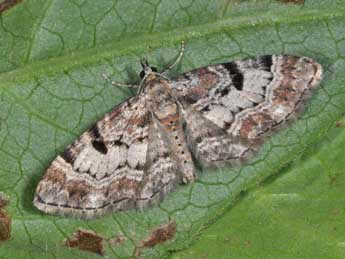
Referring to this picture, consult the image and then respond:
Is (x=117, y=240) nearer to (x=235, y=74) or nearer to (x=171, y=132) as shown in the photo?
(x=171, y=132)

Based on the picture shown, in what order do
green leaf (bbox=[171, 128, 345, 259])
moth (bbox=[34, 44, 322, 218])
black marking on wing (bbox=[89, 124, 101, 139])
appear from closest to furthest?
green leaf (bbox=[171, 128, 345, 259]), moth (bbox=[34, 44, 322, 218]), black marking on wing (bbox=[89, 124, 101, 139])

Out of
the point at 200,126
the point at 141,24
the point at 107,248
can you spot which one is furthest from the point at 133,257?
the point at 141,24

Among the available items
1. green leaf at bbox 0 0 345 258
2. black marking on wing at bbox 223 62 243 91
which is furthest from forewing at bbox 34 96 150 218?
black marking on wing at bbox 223 62 243 91

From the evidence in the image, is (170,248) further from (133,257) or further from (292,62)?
(292,62)

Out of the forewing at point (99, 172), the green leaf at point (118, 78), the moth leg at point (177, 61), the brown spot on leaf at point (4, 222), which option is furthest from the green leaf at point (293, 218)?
the brown spot on leaf at point (4, 222)

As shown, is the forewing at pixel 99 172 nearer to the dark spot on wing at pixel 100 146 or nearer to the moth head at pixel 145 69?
the dark spot on wing at pixel 100 146

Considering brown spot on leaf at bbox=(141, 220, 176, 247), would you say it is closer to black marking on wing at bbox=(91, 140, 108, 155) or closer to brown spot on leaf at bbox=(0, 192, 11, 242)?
black marking on wing at bbox=(91, 140, 108, 155)

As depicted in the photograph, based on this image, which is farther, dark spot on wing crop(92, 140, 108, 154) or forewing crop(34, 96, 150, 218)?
dark spot on wing crop(92, 140, 108, 154)
